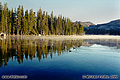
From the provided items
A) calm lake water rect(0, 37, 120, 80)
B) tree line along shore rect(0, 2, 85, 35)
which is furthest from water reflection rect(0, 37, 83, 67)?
tree line along shore rect(0, 2, 85, 35)

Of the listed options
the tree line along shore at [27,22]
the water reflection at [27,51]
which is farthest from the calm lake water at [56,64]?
the tree line along shore at [27,22]

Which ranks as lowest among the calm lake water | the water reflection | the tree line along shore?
the calm lake water

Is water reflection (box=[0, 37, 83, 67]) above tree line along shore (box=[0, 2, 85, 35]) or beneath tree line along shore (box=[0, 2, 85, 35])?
beneath

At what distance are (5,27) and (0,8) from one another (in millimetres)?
15309

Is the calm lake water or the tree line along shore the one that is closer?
the calm lake water

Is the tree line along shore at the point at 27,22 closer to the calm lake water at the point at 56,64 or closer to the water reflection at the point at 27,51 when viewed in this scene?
the water reflection at the point at 27,51

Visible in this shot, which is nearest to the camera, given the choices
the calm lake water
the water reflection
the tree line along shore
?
the calm lake water

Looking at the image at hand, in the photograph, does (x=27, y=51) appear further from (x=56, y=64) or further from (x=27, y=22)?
(x=27, y=22)

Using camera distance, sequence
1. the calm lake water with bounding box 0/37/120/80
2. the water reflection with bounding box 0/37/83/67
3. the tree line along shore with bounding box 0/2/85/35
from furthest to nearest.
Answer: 1. the tree line along shore with bounding box 0/2/85/35
2. the water reflection with bounding box 0/37/83/67
3. the calm lake water with bounding box 0/37/120/80

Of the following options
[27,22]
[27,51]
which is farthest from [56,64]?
[27,22]

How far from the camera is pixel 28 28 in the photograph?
85938mm

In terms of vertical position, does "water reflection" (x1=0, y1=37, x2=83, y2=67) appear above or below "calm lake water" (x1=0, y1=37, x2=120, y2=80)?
above

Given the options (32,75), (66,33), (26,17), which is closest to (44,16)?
(26,17)

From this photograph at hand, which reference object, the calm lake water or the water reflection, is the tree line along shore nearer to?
the water reflection
